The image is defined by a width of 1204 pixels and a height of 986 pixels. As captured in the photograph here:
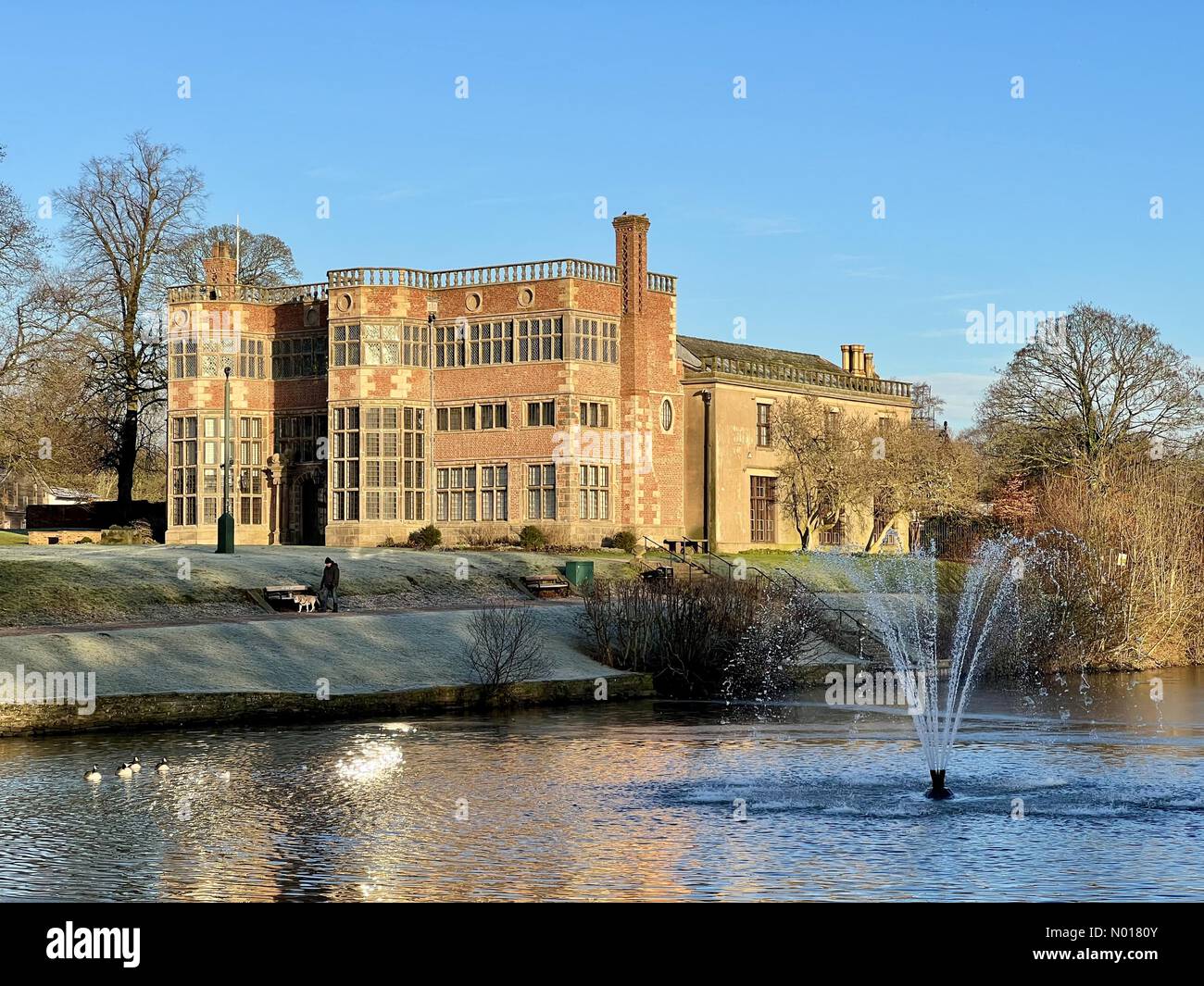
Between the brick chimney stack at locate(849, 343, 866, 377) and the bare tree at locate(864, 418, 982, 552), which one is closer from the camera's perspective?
the bare tree at locate(864, 418, 982, 552)

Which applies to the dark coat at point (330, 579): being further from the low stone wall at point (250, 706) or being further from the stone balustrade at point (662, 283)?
the stone balustrade at point (662, 283)

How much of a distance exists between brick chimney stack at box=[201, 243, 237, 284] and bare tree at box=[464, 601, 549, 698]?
3737cm

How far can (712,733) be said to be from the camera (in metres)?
27.2

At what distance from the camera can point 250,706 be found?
28.4 m

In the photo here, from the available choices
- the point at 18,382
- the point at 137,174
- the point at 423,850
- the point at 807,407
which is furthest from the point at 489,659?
the point at 137,174

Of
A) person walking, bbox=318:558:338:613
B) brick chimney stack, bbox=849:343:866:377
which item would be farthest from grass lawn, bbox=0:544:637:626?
brick chimney stack, bbox=849:343:866:377

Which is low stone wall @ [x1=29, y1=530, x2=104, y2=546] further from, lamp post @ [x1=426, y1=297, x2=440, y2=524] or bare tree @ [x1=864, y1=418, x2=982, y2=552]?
bare tree @ [x1=864, y1=418, x2=982, y2=552]

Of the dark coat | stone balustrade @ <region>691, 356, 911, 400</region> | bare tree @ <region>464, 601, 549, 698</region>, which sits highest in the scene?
stone balustrade @ <region>691, 356, 911, 400</region>

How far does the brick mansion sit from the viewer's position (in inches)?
2312

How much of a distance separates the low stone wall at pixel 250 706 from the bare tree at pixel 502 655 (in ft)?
1.21

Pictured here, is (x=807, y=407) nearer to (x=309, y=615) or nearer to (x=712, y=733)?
(x=309, y=615)

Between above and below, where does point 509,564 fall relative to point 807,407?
below

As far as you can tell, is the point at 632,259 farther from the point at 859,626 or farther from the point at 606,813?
the point at 606,813
